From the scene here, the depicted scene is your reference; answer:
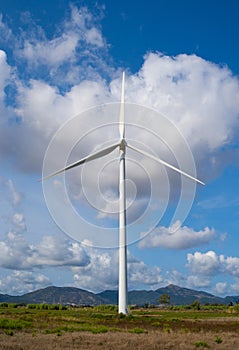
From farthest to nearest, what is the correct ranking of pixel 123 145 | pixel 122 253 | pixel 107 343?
pixel 123 145
pixel 122 253
pixel 107 343

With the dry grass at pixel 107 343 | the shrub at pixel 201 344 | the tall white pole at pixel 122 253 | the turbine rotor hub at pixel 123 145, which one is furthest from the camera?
the turbine rotor hub at pixel 123 145

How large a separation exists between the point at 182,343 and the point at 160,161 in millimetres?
44187

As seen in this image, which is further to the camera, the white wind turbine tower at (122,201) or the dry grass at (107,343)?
the white wind turbine tower at (122,201)

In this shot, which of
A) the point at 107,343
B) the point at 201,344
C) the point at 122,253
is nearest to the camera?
the point at 107,343

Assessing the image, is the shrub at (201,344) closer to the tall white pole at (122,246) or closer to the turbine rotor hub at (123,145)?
the tall white pole at (122,246)

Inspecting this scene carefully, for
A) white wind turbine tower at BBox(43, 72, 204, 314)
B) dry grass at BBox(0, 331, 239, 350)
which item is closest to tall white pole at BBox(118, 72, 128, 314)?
white wind turbine tower at BBox(43, 72, 204, 314)

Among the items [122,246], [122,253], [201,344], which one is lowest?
[201,344]

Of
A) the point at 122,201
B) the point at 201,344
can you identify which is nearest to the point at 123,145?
the point at 122,201

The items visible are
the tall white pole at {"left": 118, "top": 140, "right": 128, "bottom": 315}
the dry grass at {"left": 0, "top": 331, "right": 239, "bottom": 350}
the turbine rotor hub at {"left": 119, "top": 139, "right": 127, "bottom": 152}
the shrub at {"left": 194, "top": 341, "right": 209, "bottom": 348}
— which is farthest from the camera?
the turbine rotor hub at {"left": 119, "top": 139, "right": 127, "bottom": 152}

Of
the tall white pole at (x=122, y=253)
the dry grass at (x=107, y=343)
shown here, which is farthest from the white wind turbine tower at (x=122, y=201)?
the dry grass at (x=107, y=343)

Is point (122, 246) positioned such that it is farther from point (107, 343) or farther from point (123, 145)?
point (107, 343)

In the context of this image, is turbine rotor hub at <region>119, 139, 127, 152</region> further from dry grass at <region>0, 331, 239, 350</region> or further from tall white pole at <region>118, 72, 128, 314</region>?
dry grass at <region>0, 331, 239, 350</region>

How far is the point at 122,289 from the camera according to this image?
235 feet

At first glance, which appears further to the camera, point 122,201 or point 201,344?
point 122,201
